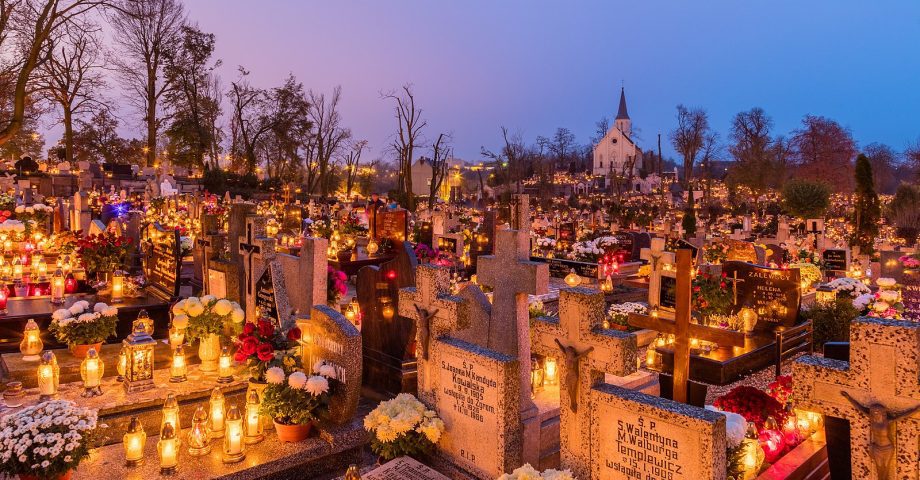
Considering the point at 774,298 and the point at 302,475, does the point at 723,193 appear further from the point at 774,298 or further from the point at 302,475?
the point at 302,475

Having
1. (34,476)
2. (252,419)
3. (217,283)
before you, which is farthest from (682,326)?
(217,283)

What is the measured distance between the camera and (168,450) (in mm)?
5234

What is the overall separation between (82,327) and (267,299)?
2.07 metres

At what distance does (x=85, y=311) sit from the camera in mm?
7781

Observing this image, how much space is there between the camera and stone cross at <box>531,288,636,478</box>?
4.09 metres

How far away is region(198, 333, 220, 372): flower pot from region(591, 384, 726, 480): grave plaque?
190 inches

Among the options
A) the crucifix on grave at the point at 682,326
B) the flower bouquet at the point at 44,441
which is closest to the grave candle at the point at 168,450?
the flower bouquet at the point at 44,441

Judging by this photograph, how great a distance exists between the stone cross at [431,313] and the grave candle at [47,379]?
365 cm

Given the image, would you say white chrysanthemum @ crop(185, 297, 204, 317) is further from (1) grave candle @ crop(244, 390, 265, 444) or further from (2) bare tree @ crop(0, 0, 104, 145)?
(2) bare tree @ crop(0, 0, 104, 145)

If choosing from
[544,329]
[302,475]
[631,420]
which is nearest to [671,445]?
[631,420]

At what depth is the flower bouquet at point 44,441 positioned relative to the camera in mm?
4461

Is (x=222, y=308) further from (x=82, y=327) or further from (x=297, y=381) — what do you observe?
(x=297, y=381)

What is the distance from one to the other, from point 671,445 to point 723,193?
61.8 metres

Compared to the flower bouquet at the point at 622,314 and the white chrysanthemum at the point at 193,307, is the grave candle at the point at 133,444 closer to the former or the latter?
the white chrysanthemum at the point at 193,307
